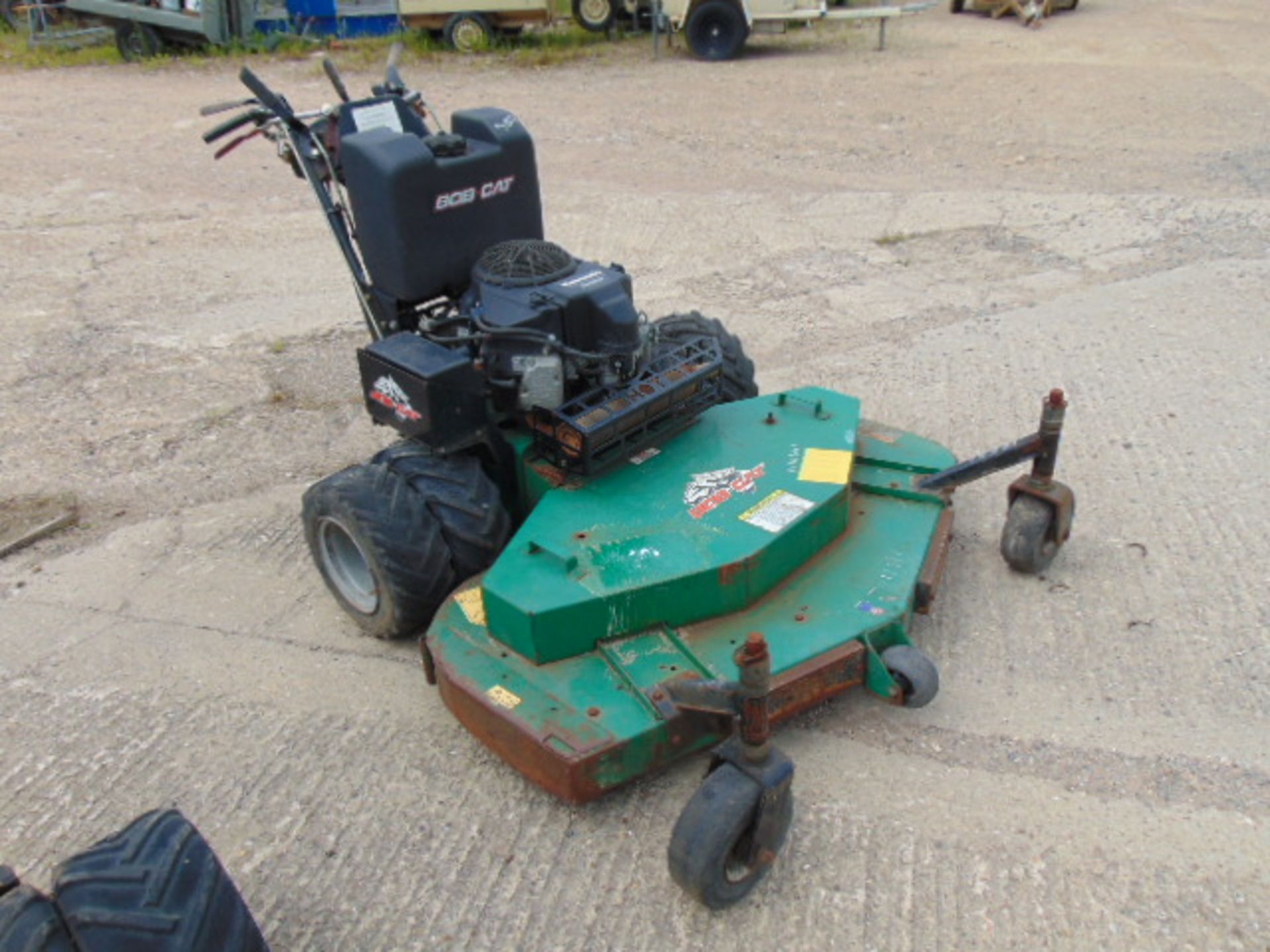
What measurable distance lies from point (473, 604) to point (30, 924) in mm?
1407

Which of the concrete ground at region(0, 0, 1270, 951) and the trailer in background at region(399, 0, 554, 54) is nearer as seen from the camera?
the concrete ground at region(0, 0, 1270, 951)

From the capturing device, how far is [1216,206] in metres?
7.25

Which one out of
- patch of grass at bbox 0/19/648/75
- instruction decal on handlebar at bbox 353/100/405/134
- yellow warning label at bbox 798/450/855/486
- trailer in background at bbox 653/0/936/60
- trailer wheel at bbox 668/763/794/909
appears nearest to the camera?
trailer wheel at bbox 668/763/794/909

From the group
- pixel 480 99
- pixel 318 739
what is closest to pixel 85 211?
pixel 480 99

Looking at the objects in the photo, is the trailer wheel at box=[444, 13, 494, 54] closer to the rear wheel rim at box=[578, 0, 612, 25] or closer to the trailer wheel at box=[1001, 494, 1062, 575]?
the rear wheel rim at box=[578, 0, 612, 25]

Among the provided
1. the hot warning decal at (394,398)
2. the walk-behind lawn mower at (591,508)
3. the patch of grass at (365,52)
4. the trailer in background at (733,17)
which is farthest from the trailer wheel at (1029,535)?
the patch of grass at (365,52)

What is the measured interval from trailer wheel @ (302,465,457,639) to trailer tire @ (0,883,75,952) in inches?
52.1

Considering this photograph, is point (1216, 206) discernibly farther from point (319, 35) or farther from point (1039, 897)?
point (319, 35)

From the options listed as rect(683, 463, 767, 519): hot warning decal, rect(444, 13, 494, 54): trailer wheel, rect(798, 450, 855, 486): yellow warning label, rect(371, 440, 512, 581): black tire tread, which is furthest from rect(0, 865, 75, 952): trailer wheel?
rect(444, 13, 494, 54): trailer wheel

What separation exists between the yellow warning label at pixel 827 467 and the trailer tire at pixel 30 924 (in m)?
2.24

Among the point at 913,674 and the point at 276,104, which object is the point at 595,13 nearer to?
the point at 276,104

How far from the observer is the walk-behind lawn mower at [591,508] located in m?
2.88

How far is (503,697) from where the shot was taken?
9.73ft

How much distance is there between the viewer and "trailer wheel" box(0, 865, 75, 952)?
214cm
